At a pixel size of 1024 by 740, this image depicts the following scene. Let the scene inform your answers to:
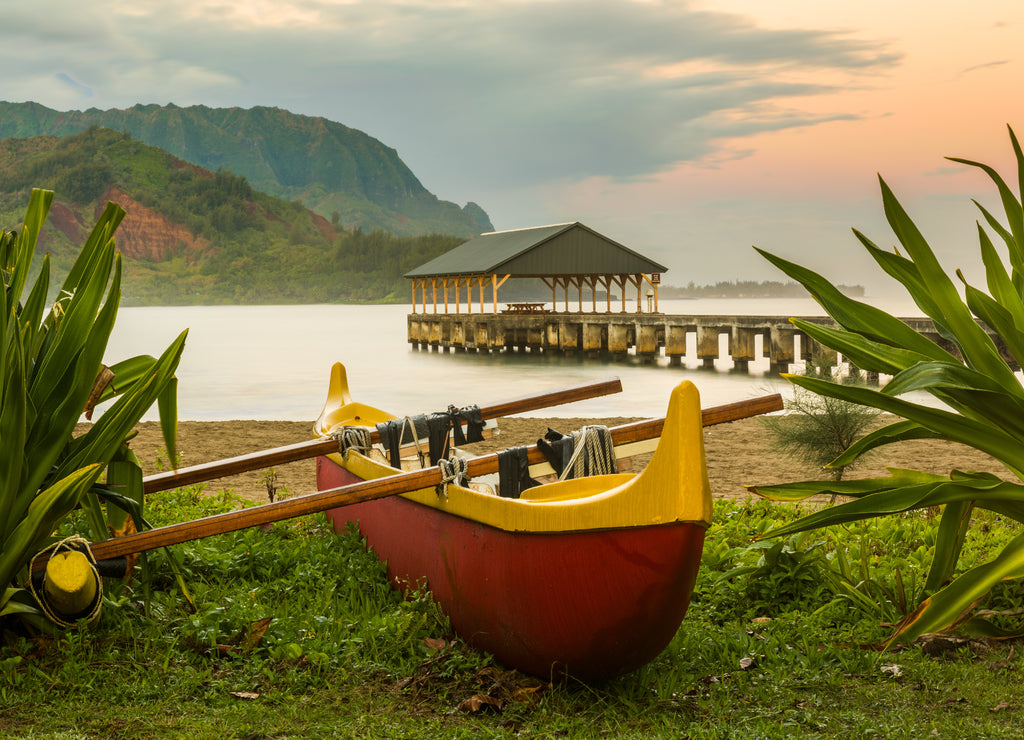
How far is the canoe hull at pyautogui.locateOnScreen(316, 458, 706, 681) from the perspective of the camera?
3.42 metres

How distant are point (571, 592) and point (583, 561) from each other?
158 millimetres

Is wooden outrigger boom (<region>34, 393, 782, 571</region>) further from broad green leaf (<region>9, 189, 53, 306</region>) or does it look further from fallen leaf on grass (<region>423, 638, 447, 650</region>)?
broad green leaf (<region>9, 189, 53, 306</region>)

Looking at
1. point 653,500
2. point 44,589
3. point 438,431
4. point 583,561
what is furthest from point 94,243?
point 653,500

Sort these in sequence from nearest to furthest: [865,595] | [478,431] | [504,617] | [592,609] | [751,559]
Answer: [592,609] < [504,617] < [865,595] < [751,559] < [478,431]

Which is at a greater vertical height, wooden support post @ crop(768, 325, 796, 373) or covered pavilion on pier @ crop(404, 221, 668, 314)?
covered pavilion on pier @ crop(404, 221, 668, 314)

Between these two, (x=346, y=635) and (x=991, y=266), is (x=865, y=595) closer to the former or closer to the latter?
(x=991, y=266)

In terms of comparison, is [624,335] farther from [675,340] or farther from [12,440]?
[12,440]

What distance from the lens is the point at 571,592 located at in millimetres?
3594

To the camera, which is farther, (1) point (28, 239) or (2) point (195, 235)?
(2) point (195, 235)

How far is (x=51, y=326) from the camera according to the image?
4.40 metres

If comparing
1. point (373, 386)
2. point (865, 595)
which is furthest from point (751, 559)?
point (373, 386)

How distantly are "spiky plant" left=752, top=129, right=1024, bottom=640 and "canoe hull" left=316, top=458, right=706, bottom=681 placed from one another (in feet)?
2.19

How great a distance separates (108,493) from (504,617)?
203cm

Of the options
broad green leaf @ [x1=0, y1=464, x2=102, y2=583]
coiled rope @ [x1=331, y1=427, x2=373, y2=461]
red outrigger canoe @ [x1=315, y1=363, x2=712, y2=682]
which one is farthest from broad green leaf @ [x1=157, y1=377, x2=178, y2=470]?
coiled rope @ [x1=331, y1=427, x2=373, y2=461]
